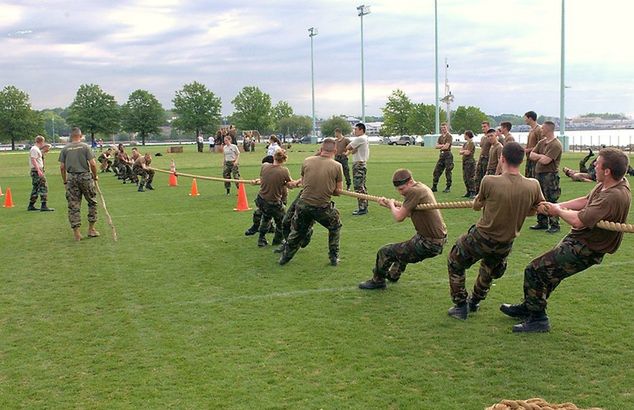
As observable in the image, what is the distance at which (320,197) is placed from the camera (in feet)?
32.0

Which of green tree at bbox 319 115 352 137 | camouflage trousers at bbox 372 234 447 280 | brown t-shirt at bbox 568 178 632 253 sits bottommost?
camouflage trousers at bbox 372 234 447 280

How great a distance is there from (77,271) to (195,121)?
81208 millimetres

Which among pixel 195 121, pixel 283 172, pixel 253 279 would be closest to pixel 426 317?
pixel 253 279

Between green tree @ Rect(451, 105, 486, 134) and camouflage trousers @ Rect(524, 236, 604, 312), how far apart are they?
10397cm

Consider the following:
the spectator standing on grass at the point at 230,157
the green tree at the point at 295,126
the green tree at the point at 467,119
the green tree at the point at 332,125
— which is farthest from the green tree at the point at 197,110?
the spectator standing on grass at the point at 230,157

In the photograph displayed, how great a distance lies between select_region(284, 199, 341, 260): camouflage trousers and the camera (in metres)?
9.80

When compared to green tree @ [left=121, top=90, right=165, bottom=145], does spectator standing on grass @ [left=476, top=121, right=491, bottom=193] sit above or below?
below

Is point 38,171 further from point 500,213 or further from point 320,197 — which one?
point 500,213

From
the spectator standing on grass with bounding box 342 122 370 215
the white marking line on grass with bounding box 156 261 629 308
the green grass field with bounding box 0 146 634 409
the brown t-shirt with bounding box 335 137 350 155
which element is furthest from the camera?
the brown t-shirt with bounding box 335 137 350 155

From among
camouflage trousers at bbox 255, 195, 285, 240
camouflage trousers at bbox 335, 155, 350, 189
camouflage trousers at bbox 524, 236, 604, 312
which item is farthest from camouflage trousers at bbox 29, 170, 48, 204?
camouflage trousers at bbox 524, 236, 604, 312

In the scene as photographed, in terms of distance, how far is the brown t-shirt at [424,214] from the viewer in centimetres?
758

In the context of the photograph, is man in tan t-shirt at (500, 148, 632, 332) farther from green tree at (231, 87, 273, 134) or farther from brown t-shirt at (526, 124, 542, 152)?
green tree at (231, 87, 273, 134)

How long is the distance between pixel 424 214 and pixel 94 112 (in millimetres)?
100425


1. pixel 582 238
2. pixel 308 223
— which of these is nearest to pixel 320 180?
pixel 308 223
